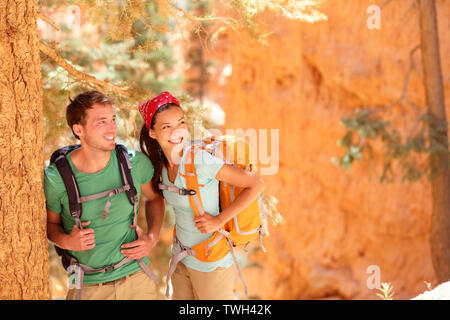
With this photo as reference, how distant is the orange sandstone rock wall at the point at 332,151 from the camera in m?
9.72

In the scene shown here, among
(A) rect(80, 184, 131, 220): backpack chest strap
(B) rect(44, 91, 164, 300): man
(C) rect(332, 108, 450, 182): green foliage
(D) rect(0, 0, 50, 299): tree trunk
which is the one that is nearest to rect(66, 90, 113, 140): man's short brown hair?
(B) rect(44, 91, 164, 300): man

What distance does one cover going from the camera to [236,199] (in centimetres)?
293

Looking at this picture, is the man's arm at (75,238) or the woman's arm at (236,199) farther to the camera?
the woman's arm at (236,199)

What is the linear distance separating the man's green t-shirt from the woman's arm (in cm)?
46

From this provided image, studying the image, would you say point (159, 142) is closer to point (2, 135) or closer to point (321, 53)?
point (2, 135)

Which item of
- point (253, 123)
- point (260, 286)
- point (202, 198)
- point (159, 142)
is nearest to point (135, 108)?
point (159, 142)

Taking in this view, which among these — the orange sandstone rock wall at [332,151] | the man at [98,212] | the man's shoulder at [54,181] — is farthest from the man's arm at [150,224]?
the orange sandstone rock wall at [332,151]

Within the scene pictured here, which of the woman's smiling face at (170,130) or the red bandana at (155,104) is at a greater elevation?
the red bandana at (155,104)

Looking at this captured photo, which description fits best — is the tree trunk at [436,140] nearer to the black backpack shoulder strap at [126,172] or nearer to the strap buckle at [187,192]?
the strap buckle at [187,192]

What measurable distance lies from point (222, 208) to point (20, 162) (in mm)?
1239

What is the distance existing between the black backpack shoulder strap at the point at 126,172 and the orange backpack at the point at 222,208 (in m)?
0.20

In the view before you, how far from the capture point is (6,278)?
2.59 m

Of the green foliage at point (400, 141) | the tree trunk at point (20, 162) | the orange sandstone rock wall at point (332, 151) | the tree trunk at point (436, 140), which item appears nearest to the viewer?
the tree trunk at point (20, 162)

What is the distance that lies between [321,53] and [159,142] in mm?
8239
